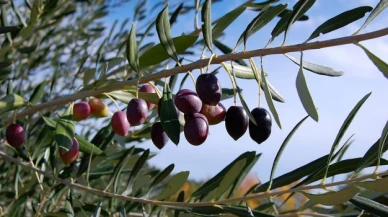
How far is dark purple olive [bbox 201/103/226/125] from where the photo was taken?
107 cm

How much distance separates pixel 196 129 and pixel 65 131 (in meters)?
0.42

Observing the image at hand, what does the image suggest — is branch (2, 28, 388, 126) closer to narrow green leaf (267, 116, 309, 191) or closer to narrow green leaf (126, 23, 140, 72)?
narrow green leaf (126, 23, 140, 72)

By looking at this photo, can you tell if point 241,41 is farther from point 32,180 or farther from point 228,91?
point 32,180

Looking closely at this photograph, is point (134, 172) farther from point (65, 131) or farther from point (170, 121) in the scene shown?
point (170, 121)

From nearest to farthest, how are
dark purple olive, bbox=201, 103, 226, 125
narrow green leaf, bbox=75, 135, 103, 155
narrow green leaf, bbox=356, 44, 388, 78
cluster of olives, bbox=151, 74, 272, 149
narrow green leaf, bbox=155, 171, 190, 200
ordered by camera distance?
narrow green leaf, bbox=356, 44, 388, 78
cluster of olives, bbox=151, 74, 272, 149
dark purple olive, bbox=201, 103, 226, 125
narrow green leaf, bbox=155, 171, 190, 200
narrow green leaf, bbox=75, 135, 103, 155

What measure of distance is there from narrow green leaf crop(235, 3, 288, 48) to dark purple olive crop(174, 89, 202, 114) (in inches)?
5.3

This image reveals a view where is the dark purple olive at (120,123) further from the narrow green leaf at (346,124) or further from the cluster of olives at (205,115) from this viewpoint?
the narrow green leaf at (346,124)

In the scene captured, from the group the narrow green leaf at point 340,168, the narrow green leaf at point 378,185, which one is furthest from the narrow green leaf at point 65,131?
the narrow green leaf at point 378,185

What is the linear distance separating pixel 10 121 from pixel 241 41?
67 centimetres

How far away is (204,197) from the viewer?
1397 millimetres

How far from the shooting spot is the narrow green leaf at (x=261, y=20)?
3.36ft

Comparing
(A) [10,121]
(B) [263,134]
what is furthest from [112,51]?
(B) [263,134]

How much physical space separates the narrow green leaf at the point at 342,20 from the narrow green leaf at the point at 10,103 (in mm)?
723

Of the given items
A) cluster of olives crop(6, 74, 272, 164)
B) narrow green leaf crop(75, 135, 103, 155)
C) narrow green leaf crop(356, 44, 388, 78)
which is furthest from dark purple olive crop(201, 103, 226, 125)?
narrow green leaf crop(75, 135, 103, 155)
